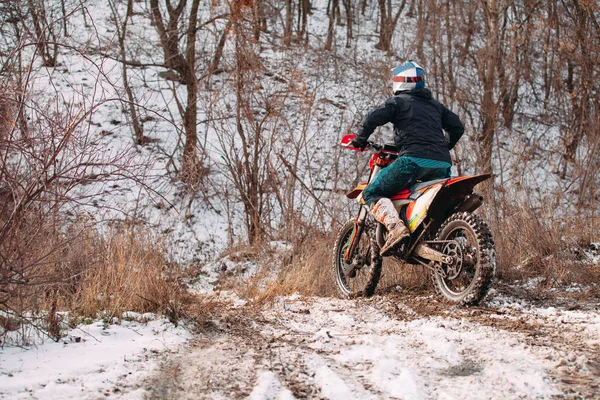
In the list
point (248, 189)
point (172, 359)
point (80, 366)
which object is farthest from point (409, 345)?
point (248, 189)

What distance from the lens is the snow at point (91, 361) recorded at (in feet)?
9.91

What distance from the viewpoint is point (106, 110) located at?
19.4 meters

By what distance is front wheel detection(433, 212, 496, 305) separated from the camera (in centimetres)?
467

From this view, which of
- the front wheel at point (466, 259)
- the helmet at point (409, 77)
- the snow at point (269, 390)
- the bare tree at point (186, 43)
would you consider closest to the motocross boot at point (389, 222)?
the front wheel at point (466, 259)

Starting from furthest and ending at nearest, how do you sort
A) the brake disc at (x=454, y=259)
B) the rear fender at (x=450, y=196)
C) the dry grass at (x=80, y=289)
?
the rear fender at (x=450, y=196)
the brake disc at (x=454, y=259)
the dry grass at (x=80, y=289)

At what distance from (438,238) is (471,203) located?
0.42 meters

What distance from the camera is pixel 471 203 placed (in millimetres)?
5273

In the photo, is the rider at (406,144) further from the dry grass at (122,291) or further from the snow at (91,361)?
the snow at (91,361)

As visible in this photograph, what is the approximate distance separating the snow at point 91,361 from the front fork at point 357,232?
2532mm

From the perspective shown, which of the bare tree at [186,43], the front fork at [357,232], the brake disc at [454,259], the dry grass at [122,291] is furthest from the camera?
the bare tree at [186,43]

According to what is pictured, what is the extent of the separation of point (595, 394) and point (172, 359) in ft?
7.26

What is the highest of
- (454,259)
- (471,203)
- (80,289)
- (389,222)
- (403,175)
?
(403,175)

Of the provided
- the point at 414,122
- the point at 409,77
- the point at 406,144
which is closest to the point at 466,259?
the point at 406,144

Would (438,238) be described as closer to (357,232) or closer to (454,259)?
(454,259)
